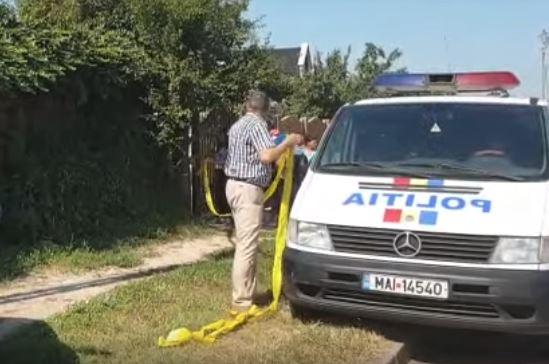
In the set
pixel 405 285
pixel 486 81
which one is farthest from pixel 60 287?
pixel 486 81

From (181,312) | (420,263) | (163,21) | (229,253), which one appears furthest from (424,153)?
(163,21)

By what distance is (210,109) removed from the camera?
12.4m

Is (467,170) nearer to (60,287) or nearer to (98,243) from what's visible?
(60,287)

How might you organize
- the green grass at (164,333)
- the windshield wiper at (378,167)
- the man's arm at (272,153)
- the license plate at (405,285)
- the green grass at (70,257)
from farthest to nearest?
the green grass at (70,257)
the man's arm at (272,153)
the windshield wiper at (378,167)
the license plate at (405,285)
the green grass at (164,333)

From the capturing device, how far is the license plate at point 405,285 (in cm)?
578

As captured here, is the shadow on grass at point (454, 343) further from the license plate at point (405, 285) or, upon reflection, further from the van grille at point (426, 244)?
the van grille at point (426, 244)

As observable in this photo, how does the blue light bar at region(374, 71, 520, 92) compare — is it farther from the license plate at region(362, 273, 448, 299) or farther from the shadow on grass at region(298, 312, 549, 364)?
the license plate at region(362, 273, 448, 299)

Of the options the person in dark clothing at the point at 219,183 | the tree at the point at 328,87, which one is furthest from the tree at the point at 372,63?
the person in dark clothing at the point at 219,183

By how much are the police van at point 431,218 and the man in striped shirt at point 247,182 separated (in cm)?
40

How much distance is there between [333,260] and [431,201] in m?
0.80

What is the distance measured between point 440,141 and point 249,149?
149 cm

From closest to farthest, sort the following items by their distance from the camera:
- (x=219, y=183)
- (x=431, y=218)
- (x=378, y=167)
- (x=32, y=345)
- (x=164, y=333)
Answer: (x=32, y=345), (x=431, y=218), (x=164, y=333), (x=378, y=167), (x=219, y=183)

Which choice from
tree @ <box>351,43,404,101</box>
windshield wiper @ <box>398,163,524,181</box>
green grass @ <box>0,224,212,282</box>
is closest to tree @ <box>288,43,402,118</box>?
tree @ <box>351,43,404,101</box>

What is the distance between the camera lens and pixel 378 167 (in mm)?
6602
